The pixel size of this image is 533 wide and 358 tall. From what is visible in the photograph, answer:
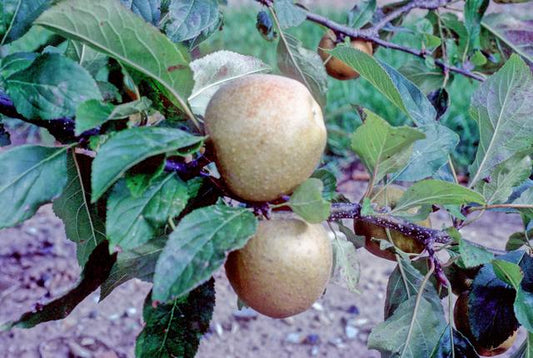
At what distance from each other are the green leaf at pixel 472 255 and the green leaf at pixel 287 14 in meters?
0.47

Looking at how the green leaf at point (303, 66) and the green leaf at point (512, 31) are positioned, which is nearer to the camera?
the green leaf at point (303, 66)

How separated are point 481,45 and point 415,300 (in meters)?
0.87

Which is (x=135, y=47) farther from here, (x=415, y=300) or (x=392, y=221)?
(x=415, y=300)

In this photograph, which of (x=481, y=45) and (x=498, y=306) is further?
(x=481, y=45)

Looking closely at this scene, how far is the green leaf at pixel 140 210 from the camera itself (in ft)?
1.69

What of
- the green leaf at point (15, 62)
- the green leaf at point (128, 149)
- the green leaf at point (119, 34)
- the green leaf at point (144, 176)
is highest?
the green leaf at point (119, 34)

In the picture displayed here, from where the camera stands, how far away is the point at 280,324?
2.08 m

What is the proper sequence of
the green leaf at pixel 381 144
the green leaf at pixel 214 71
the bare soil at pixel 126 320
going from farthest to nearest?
the bare soil at pixel 126 320, the green leaf at pixel 214 71, the green leaf at pixel 381 144

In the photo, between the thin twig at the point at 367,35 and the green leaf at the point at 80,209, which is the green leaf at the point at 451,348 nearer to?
the green leaf at the point at 80,209

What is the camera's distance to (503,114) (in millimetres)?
804

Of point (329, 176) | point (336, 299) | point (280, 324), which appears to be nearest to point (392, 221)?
point (329, 176)

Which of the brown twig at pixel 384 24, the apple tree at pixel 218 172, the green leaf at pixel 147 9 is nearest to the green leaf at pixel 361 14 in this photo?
the brown twig at pixel 384 24

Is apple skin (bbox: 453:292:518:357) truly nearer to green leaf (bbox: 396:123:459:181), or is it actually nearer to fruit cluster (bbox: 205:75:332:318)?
green leaf (bbox: 396:123:459:181)

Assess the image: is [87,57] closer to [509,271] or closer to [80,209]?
[80,209]
